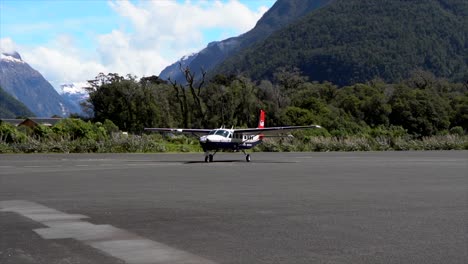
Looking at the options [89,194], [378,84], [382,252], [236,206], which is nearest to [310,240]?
[382,252]

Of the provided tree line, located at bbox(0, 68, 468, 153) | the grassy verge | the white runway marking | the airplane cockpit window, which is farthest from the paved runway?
tree line, located at bbox(0, 68, 468, 153)

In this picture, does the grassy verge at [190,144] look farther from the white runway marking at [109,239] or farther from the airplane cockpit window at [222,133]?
the white runway marking at [109,239]

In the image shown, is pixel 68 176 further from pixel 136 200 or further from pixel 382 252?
pixel 382 252

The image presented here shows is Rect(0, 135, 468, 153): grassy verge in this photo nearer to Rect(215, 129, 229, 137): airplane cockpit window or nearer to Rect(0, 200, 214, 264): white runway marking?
Rect(215, 129, 229, 137): airplane cockpit window

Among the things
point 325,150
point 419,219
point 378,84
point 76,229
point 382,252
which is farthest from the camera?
point 378,84

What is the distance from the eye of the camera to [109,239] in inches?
312

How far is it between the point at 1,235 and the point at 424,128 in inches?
3070

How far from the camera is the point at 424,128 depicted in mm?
80750

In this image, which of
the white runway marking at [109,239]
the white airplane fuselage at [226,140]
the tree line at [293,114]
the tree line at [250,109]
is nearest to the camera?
the white runway marking at [109,239]

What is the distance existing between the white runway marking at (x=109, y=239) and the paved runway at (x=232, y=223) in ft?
0.04

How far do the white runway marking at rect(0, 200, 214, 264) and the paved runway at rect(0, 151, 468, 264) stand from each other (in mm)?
12

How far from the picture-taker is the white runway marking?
686cm

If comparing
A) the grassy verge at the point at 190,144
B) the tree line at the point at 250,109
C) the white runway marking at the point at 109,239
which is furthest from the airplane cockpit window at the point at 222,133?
the tree line at the point at 250,109

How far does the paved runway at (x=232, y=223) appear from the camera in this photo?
7051 mm
